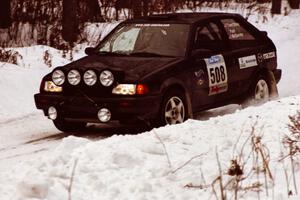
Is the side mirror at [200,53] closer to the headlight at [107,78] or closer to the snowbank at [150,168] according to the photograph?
the headlight at [107,78]

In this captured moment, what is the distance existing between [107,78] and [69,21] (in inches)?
374

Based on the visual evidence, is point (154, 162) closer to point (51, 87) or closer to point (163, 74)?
point (163, 74)

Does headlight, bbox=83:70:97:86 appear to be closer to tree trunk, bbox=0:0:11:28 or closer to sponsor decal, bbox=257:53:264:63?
sponsor decal, bbox=257:53:264:63

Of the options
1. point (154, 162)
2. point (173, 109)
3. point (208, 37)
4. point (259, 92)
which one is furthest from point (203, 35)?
point (154, 162)

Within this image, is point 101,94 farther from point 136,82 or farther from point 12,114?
point 12,114

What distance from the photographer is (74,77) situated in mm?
8398

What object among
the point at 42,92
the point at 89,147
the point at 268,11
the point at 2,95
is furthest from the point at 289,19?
the point at 89,147

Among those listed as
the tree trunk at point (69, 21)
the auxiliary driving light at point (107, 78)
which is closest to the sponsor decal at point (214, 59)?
the auxiliary driving light at point (107, 78)

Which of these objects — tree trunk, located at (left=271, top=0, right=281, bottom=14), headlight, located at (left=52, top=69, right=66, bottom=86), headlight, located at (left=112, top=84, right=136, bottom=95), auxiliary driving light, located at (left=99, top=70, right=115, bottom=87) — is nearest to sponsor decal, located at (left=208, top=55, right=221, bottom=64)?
headlight, located at (left=112, top=84, right=136, bottom=95)

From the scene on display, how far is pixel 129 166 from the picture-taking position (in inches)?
222

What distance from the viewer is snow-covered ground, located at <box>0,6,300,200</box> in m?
5.09

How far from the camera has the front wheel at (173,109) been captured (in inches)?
336

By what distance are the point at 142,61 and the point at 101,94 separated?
80cm

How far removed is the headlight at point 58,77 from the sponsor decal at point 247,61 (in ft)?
9.12
